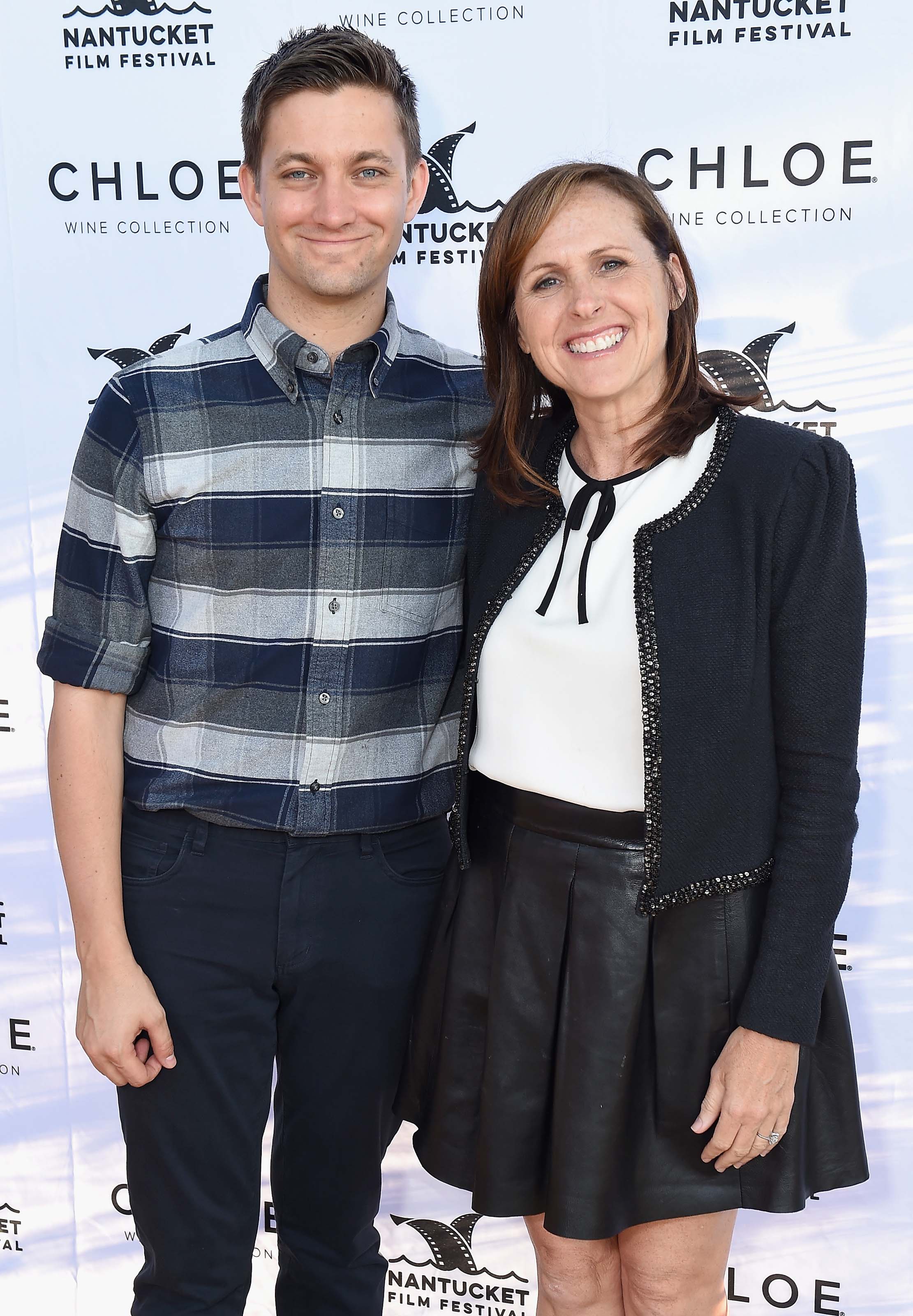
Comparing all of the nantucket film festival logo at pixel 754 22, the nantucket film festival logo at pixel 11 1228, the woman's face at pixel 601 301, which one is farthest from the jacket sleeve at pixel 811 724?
the nantucket film festival logo at pixel 11 1228

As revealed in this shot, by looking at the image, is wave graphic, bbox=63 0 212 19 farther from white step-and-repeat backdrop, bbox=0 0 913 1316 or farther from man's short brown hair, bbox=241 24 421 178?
man's short brown hair, bbox=241 24 421 178

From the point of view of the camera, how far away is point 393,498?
150 centimetres

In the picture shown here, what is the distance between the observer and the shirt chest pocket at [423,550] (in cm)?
151

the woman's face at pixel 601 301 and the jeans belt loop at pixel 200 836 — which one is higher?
the woman's face at pixel 601 301

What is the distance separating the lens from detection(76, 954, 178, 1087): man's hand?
4.87 ft

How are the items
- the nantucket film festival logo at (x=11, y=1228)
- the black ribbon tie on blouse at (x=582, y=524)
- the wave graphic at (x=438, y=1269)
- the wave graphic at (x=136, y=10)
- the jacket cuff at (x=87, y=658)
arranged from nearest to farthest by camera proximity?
the black ribbon tie on blouse at (x=582, y=524), the jacket cuff at (x=87, y=658), the wave graphic at (x=136, y=10), the wave graphic at (x=438, y=1269), the nantucket film festival logo at (x=11, y=1228)

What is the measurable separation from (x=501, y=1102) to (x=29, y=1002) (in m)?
1.37

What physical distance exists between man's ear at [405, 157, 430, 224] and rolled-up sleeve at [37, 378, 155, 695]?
1.47 ft

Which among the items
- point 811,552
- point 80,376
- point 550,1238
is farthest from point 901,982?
point 80,376

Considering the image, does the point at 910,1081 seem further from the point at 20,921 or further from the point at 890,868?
the point at 20,921

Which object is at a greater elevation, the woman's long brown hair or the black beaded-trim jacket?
the woman's long brown hair

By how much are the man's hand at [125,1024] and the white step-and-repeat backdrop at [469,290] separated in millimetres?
891

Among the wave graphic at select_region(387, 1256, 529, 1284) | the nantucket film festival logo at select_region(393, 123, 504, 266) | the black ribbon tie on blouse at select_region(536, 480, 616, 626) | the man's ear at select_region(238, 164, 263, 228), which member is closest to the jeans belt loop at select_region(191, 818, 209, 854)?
the black ribbon tie on blouse at select_region(536, 480, 616, 626)

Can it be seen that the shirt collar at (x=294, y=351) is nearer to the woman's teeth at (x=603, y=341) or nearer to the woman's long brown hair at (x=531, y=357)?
the woman's long brown hair at (x=531, y=357)
